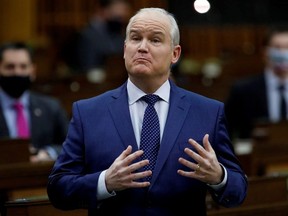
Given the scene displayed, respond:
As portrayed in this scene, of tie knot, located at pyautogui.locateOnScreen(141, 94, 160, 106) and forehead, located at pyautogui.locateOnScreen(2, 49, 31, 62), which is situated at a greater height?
tie knot, located at pyautogui.locateOnScreen(141, 94, 160, 106)

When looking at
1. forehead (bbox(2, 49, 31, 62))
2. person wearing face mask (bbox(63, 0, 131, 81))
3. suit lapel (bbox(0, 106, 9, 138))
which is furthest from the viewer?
person wearing face mask (bbox(63, 0, 131, 81))

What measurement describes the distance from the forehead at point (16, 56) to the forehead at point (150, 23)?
245 centimetres

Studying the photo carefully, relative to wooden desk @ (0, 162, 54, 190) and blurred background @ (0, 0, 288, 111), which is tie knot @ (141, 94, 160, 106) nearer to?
wooden desk @ (0, 162, 54, 190)

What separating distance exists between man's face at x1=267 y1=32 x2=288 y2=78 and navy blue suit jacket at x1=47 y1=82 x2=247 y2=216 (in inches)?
131

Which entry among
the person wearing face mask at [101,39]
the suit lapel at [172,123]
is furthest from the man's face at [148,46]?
the person wearing face mask at [101,39]

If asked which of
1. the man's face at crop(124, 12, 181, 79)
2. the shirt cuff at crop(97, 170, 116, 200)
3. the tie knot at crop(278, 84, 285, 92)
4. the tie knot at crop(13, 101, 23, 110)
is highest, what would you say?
the man's face at crop(124, 12, 181, 79)

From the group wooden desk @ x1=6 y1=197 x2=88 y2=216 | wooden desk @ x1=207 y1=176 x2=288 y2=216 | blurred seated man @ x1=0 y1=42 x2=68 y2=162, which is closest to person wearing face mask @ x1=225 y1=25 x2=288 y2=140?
blurred seated man @ x1=0 y1=42 x2=68 y2=162

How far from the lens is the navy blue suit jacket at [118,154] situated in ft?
9.59

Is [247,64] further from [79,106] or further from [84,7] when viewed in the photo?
[79,106]

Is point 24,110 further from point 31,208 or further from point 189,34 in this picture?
point 189,34

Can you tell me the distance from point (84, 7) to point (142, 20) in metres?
8.71

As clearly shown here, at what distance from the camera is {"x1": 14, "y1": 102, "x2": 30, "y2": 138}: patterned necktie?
516cm

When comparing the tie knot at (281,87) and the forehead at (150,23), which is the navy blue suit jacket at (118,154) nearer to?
the forehead at (150,23)

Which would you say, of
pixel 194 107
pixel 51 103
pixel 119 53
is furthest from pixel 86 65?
pixel 194 107
